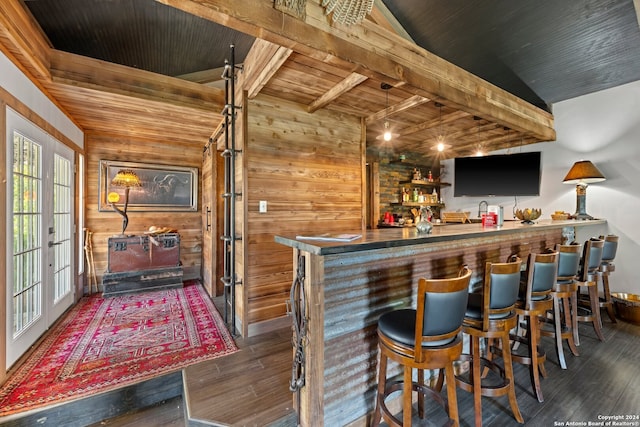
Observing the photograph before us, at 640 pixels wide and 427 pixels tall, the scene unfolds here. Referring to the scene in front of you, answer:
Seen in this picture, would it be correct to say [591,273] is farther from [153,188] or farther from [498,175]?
[153,188]

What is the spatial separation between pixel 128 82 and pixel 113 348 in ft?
8.79

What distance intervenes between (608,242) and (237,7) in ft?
14.8

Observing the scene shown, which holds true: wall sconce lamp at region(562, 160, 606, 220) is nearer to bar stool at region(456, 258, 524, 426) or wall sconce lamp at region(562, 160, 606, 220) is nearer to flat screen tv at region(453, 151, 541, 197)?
flat screen tv at region(453, 151, 541, 197)

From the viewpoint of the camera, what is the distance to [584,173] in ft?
12.6

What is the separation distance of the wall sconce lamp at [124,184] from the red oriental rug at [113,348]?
1.27 metres

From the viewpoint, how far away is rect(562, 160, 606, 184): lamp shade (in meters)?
3.78

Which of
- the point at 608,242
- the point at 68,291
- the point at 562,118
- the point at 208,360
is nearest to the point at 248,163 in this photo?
the point at 208,360

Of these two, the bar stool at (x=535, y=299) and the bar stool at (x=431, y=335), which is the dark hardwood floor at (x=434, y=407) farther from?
the bar stool at (x=431, y=335)

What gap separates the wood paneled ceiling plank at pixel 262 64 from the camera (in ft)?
6.85

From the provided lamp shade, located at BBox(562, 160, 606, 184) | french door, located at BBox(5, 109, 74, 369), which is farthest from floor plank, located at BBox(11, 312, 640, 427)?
lamp shade, located at BBox(562, 160, 606, 184)

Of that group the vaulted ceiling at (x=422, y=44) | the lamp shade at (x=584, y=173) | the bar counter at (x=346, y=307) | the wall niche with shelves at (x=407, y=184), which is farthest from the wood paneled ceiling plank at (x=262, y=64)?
the lamp shade at (x=584, y=173)

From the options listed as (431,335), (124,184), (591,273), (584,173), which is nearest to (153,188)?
(124,184)

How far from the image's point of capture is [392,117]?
3639 millimetres

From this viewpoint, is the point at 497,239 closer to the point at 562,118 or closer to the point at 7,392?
the point at 562,118
